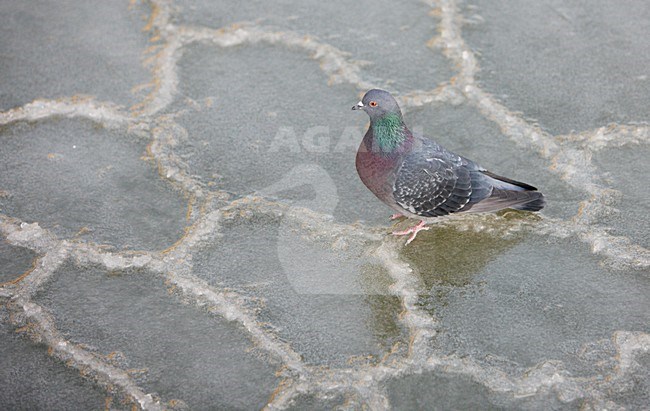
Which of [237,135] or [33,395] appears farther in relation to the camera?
[237,135]

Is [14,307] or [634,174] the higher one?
[634,174]

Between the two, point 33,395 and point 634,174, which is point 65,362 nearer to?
point 33,395

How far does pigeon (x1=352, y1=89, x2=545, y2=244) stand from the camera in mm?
3539

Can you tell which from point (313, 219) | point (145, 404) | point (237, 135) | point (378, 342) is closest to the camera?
point (145, 404)

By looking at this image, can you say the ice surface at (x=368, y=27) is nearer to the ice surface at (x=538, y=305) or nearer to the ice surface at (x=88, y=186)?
the ice surface at (x=88, y=186)

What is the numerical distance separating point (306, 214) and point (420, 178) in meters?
0.62

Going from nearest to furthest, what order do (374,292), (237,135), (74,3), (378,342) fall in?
(378,342) → (374,292) → (237,135) → (74,3)

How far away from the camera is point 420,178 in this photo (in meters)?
3.57

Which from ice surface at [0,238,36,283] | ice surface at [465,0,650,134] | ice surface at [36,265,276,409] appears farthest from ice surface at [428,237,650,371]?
ice surface at [0,238,36,283]

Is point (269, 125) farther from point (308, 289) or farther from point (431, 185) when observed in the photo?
point (308, 289)

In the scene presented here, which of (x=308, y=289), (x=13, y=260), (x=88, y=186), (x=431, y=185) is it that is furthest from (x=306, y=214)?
(x=13, y=260)

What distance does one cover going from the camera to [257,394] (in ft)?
9.29

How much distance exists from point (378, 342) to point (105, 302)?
1234mm

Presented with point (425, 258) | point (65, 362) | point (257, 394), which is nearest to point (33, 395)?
point (65, 362)
